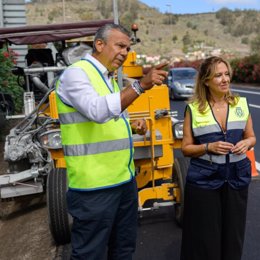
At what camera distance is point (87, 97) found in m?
2.70

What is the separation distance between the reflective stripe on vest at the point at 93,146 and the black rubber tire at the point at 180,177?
74.4 inches

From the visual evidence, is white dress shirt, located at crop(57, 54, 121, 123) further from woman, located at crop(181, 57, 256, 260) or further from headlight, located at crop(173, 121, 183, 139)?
headlight, located at crop(173, 121, 183, 139)

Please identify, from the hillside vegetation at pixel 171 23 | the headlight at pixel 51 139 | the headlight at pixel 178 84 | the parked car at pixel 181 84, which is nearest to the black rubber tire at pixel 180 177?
the headlight at pixel 51 139

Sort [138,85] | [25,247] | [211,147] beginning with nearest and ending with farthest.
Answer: [138,85], [211,147], [25,247]

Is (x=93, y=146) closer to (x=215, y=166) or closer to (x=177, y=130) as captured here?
(x=215, y=166)

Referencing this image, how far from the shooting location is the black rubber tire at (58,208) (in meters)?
4.54

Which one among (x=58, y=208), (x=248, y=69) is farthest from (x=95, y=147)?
(x=248, y=69)

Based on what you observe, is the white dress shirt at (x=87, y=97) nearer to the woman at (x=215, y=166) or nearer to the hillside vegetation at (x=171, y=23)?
the woman at (x=215, y=166)

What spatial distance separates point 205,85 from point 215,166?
585mm

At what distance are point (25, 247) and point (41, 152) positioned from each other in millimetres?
1116

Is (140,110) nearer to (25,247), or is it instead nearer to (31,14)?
(25,247)

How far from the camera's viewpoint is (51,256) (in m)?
4.57

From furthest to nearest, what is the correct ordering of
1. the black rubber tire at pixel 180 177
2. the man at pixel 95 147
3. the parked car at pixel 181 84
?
1. the parked car at pixel 181 84
2. the black rubber tire at pixel 180 177
3. the man at pixel 95 147

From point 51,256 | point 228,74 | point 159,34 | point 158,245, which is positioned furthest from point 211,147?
point 159,34
